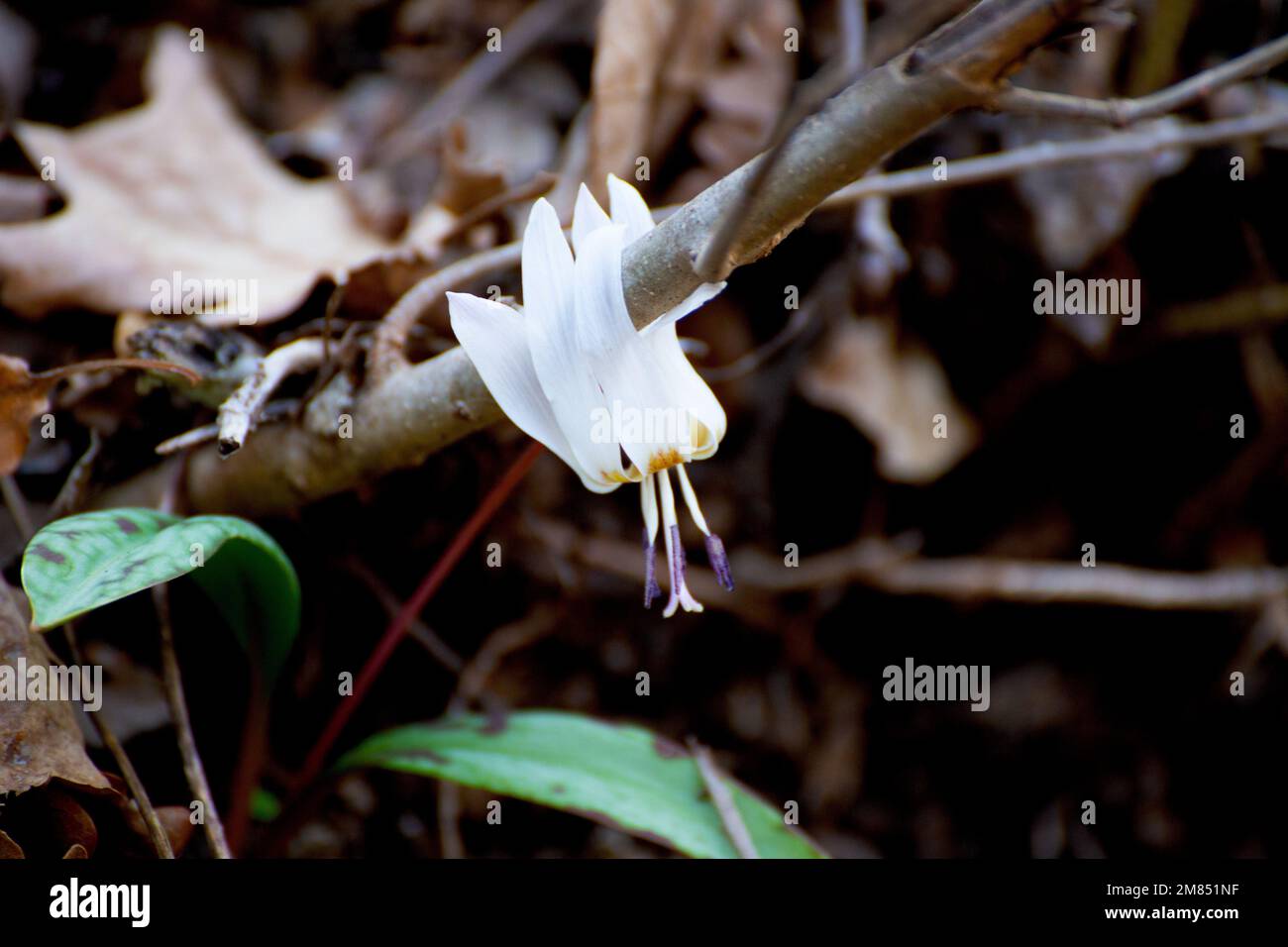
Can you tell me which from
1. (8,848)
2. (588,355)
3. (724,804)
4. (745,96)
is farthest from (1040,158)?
(8,848)

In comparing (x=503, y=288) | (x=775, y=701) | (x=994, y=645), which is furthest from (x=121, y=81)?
(x=994, y=645)

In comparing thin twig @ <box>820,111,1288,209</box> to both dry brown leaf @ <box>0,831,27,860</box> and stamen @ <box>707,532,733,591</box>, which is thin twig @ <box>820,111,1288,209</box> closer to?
stamen @ <box>707,532,733,591</box>

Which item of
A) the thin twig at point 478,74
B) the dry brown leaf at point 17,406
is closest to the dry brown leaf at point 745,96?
the thin twig at point 478,74

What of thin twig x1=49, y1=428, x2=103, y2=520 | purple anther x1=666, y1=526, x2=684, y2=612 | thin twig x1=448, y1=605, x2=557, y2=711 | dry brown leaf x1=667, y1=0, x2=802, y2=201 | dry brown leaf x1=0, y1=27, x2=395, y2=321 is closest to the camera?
purple anther x1=666, y1=526, x2=684, y2=612

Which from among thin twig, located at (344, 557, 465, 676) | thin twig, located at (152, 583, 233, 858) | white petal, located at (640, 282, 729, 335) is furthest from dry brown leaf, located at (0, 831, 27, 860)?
white petal, located at (640, 282, 729, 335)

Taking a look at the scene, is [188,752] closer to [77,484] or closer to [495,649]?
[77,484]

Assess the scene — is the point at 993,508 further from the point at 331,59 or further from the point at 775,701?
the point at 331,59

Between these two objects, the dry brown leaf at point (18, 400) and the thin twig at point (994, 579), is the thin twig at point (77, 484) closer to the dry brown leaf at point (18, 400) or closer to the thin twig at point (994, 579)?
the dry brown leaf at point (18, 400)
